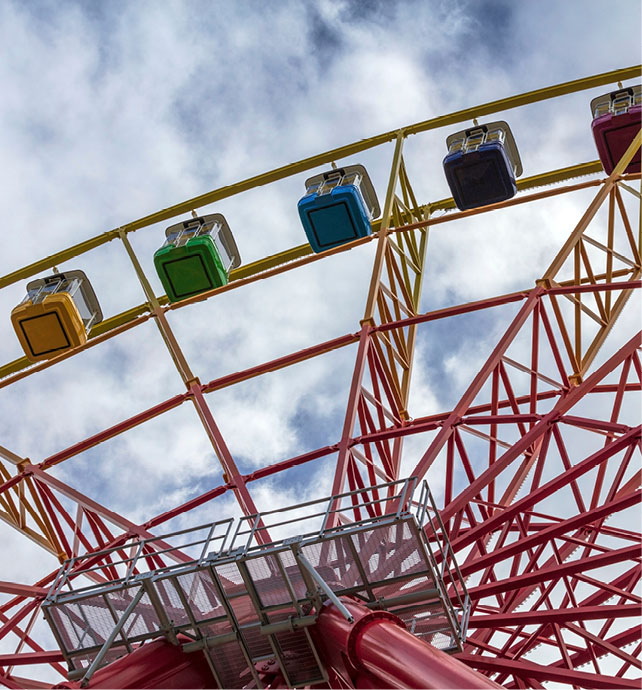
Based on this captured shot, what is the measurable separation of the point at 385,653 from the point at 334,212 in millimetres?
11603

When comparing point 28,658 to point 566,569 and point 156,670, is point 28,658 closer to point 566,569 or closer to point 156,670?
point 156,670

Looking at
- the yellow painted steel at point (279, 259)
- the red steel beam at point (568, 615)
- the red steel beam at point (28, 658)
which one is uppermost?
the yellow painted steel at point (279, 259)

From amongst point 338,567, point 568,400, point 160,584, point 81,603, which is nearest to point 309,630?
point 338,567

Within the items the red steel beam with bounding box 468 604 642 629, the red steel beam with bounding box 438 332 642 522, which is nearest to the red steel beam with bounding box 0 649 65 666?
the red steel beam with bounding box 438 332 642 522

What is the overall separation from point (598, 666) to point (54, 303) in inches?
488

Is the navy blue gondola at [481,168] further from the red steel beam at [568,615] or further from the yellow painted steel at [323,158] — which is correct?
the red steel beam at [568,615]

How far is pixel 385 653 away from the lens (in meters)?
8.81

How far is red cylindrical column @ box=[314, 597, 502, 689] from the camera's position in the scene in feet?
26.2

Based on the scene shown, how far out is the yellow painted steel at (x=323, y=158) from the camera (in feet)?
66.2

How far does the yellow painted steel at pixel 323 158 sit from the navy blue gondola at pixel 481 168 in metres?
0.66

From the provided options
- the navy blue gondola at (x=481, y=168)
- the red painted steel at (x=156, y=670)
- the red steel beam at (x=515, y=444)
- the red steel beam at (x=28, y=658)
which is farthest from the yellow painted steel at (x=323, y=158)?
the red painted steel at (x=156, y=670)

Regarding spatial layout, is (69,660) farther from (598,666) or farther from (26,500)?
(598,666)

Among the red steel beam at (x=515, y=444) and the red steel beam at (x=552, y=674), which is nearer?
the red steel beam at (x=552, y=674)

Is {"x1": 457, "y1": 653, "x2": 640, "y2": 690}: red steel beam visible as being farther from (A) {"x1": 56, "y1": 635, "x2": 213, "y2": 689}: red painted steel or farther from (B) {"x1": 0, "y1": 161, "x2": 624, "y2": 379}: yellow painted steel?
(B) {"x1": 0, "y1": 161, "x2": 624, "y2": 379}: yellow painted steel
